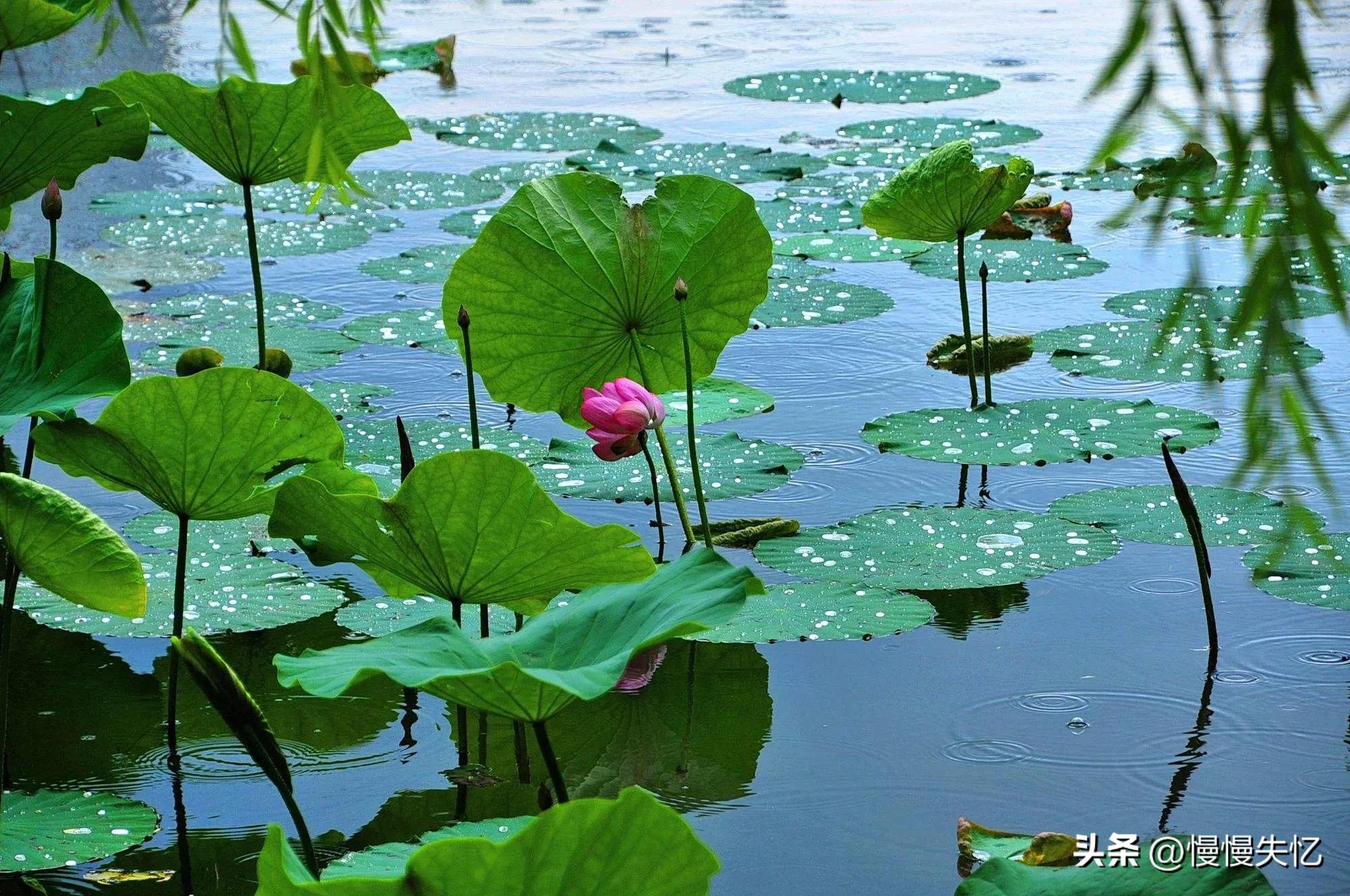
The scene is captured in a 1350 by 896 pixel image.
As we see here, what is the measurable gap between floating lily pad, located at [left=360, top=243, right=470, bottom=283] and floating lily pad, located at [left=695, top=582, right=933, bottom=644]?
174 centimetres

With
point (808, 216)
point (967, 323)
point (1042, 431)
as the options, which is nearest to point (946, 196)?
point (967, 323)

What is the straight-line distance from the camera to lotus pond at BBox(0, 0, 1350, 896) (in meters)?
1.06

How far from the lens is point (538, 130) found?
197 inches

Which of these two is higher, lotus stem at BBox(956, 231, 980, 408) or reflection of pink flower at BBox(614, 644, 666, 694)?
lotus stem at BBox(956, 231, 980, 408)

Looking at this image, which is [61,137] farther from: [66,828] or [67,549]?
[66,828]

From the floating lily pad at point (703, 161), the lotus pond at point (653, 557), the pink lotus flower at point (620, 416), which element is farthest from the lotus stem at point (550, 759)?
the floating lily pad at point (703, 161)

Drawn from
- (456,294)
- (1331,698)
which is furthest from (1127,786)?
(456,294)

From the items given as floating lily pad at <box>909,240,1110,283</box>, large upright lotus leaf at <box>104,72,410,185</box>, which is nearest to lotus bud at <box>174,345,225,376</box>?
large upright lotus leaf at <box>104,72,410,185</box>

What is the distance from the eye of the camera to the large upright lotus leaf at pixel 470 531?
1.20m

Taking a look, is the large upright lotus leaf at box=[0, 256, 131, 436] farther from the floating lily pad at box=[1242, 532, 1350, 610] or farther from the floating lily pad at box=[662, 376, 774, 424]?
the floating lily pad at box=[1242, 532, 1350, 610]

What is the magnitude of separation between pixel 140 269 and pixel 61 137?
1.80 m

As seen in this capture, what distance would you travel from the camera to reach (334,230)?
387 cm

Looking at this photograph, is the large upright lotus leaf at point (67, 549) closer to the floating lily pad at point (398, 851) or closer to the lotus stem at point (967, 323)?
the floating lily pad at point (398, 851)

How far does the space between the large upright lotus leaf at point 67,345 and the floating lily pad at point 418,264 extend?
189 cm
